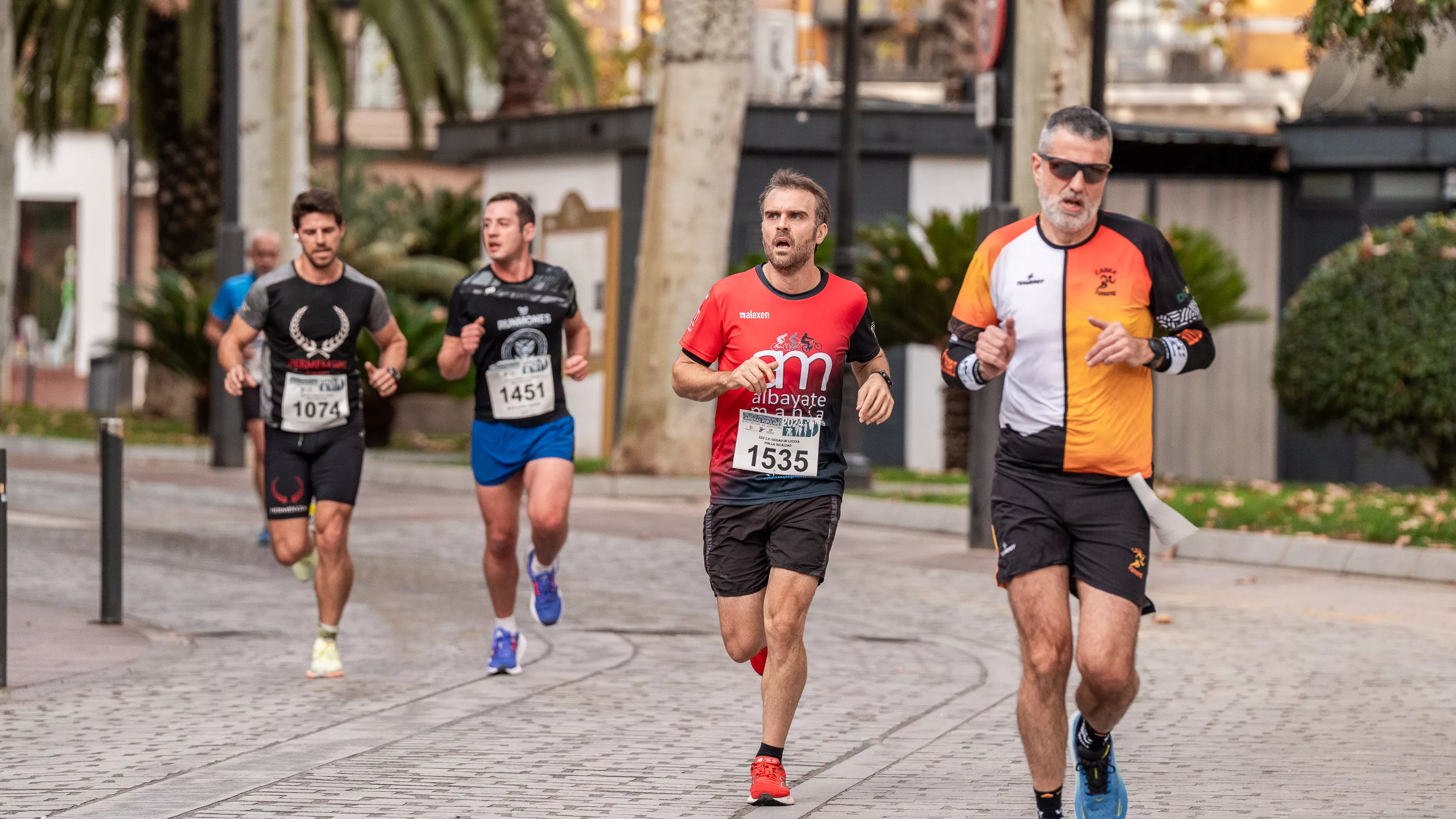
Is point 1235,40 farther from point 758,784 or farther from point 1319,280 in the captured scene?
point 758,784

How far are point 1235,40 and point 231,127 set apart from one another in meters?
35.9

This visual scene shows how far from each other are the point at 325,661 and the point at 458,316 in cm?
153

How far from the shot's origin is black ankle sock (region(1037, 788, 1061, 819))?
18.9 ft

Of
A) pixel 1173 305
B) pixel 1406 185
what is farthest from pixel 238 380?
pixel 1406 185

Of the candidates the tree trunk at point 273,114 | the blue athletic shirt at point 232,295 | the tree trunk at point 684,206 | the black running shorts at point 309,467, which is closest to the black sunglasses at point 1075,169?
the black running shorts at point 309,467

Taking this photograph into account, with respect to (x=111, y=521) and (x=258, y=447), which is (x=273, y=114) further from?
(x=111, y=521)

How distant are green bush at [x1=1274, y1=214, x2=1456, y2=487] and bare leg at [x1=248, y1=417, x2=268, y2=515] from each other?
31.8 feet

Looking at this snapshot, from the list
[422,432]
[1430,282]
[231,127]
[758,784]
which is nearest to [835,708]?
[758,784]

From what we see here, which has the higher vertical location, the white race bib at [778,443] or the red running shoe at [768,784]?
the white race bib at [778,443]

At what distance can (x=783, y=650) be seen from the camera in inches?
251

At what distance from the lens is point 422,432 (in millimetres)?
29250

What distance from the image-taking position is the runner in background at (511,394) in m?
8.89

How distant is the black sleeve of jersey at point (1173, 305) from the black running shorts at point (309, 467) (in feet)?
13.3

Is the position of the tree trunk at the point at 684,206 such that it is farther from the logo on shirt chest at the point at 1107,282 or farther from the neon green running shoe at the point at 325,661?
the logo on shirt chest at the point at 1107,282
